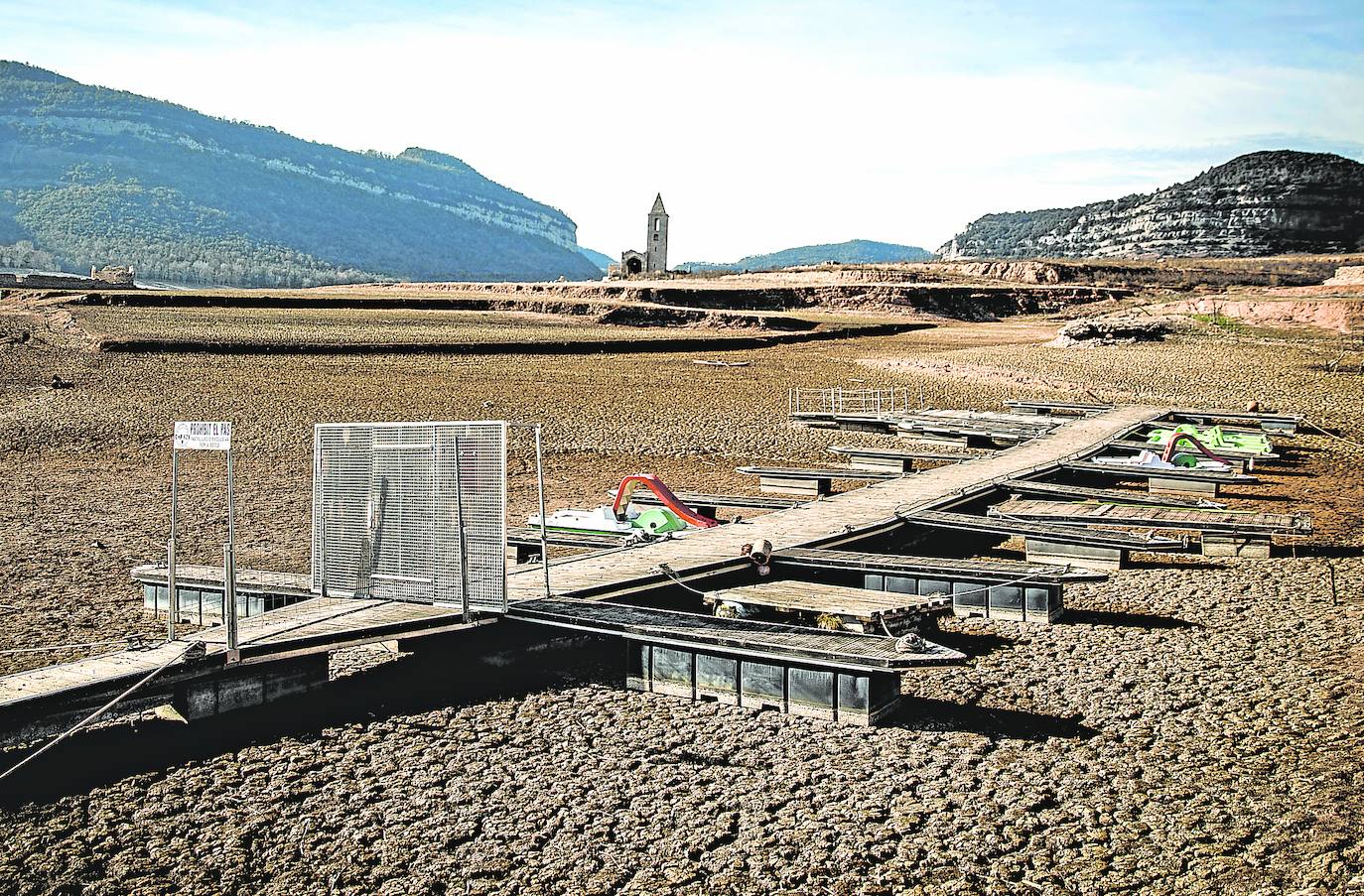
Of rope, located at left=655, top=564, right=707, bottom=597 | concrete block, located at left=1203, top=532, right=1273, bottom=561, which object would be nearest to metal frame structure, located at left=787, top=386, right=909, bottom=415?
concrete block, located at left=1203, top=532, right=1273, bottom=561

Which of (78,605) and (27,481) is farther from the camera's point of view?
(27,481)

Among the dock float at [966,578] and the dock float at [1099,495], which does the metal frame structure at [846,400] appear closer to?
the dock float at [1099,495]

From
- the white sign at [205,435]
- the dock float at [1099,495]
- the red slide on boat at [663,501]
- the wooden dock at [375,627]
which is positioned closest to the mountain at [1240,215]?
the dock float at [1099,495]

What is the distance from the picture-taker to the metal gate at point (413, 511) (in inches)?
308

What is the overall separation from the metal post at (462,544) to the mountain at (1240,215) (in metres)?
124

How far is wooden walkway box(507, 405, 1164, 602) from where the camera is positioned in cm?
951

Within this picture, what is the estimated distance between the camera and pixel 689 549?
10.8 meters

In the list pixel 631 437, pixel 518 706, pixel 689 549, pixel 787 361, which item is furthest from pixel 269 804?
pixel 787 361

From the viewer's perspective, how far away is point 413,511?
807 cm

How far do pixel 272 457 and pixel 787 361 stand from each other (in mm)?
21249

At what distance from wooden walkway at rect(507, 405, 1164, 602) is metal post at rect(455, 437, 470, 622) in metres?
0.67

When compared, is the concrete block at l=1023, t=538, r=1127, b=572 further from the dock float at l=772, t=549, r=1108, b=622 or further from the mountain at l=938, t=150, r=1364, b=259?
the mountain at l=938, t=150, r=1364, b=259

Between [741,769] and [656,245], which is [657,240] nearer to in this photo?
[656,245]

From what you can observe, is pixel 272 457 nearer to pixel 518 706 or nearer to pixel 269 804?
pixel 518 706
